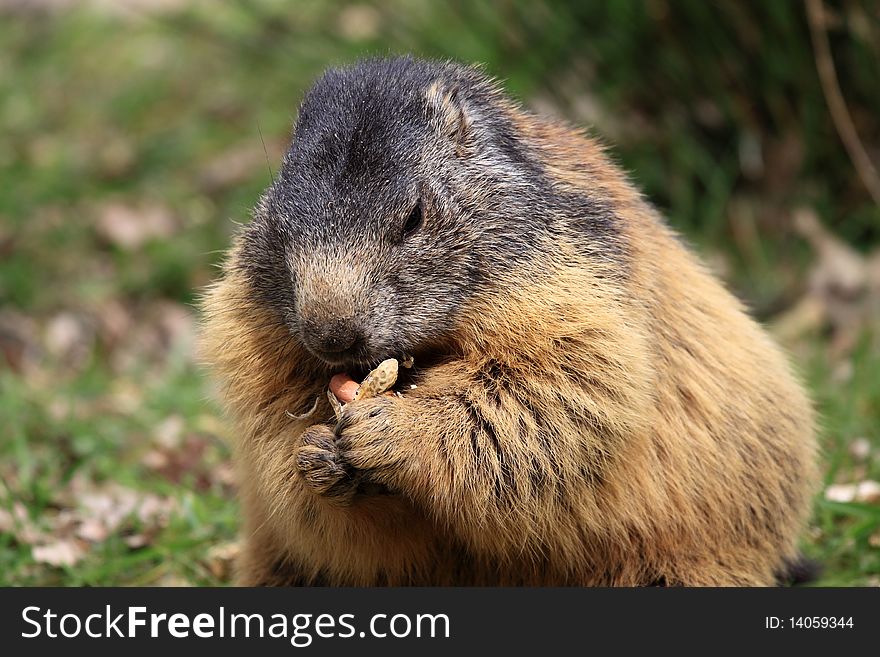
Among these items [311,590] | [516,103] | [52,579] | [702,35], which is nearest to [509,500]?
[311,590]

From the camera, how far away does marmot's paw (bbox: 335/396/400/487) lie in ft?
14.4

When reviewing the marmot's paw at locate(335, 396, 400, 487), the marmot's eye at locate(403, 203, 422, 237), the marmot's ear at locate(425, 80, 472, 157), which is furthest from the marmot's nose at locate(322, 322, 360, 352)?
the marmot's ear at locate(425, 80, 472, 157)

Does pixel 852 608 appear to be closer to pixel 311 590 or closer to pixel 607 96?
pixel 311 590

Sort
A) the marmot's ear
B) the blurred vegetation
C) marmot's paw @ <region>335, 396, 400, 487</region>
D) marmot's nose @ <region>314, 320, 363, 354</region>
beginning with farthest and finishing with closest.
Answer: the blurred vegetation
the marmot's ear
marmot's paw @ <region>335, 396, 400, 487</region>
marmot's nose @ <region>314, 320, 363, 354</region>

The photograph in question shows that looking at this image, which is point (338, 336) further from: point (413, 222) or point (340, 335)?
point (413, 222)

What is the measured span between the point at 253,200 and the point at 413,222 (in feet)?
19.5

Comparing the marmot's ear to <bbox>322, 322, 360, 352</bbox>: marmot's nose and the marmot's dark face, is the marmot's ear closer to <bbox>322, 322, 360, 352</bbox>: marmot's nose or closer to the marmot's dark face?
the marmot's dark face

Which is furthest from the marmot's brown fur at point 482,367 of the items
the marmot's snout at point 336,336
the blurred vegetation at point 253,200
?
the blurred vegetation at point 253,200

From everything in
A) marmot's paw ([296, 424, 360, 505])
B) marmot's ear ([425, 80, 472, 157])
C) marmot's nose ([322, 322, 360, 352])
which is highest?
marmot's ear ([425, 80, 472, 157])

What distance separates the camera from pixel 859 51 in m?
8.77

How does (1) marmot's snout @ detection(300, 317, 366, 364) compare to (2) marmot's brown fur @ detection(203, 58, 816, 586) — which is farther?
(2) marmot's brown fur @ detection(203, 58, 816, 586)

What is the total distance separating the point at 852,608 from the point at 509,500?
1545mm

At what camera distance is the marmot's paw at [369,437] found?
4.40 meters

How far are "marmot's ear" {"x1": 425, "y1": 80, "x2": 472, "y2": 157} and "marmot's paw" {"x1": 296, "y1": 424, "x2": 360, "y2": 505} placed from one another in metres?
1.22
